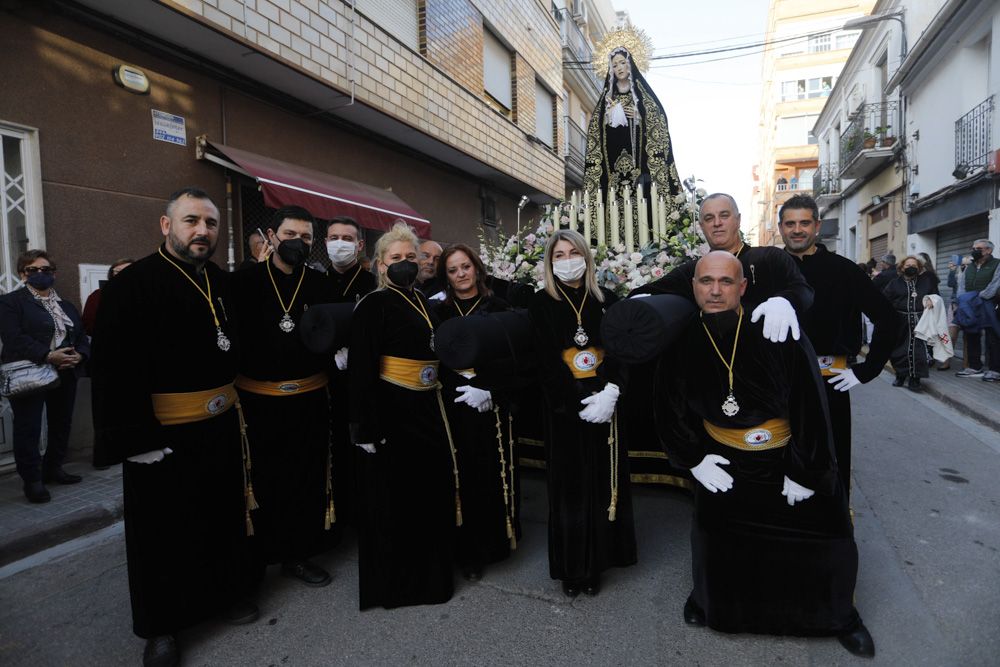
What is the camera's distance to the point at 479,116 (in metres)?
11.4

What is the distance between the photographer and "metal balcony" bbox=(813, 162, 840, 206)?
76.5 ft

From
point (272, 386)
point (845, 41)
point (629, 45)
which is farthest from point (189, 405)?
point (845, 41)

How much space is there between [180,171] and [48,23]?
1639 millimetres

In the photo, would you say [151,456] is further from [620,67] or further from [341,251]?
[620,67]

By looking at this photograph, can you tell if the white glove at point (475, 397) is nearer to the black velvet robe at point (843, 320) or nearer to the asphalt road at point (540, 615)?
the asphalt road at point (540, 615)

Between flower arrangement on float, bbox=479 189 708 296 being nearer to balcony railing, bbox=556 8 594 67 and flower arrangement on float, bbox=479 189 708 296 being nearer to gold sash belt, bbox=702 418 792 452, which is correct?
gold sash belt, bbox=702 418 792 452

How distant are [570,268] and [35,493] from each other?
438 cm

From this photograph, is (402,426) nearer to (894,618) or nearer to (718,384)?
(718,384)

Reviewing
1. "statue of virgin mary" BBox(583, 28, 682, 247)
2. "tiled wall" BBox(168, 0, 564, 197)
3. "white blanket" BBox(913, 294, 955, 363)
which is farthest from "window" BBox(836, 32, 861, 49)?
"statue of virgin mary" BBox(583, 28, 682, 247)

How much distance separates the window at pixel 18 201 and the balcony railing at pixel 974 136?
14.0 metres

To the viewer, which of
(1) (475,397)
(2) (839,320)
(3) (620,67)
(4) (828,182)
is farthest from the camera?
(4) (828,182)

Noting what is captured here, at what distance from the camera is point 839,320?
130 inches

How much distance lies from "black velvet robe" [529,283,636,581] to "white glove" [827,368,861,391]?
1.28 meters

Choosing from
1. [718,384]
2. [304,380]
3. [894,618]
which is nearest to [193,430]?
[304,380]
